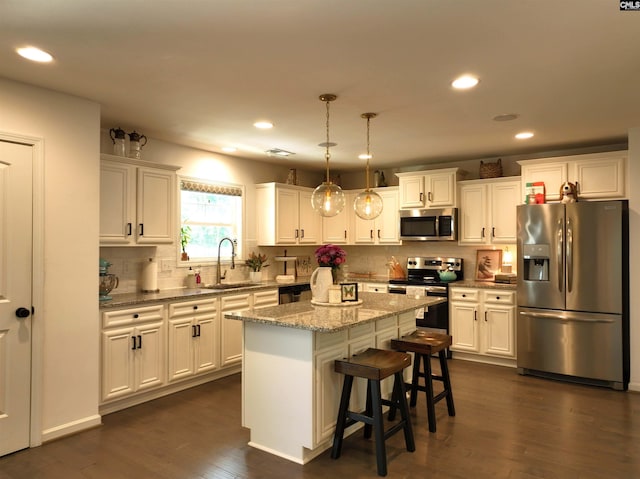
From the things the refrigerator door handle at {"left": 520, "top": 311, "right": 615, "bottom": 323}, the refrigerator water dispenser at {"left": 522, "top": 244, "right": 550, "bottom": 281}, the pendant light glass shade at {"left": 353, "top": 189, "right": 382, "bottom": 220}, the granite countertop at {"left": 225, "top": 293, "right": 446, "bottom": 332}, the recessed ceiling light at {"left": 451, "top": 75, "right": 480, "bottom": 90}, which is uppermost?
the recessed ceiling light at {"left": 451, "top": 75, "right": 480, "bottom": 90}

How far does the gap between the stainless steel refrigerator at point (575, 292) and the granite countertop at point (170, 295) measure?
113 inches

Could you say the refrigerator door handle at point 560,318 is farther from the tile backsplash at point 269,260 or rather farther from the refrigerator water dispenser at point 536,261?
the tile backsplash at point 269,260

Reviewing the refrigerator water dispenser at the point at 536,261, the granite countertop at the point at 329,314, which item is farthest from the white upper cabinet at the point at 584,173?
the granite countertop at the point at 329,314

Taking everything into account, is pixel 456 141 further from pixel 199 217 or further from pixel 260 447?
pixel 260 447

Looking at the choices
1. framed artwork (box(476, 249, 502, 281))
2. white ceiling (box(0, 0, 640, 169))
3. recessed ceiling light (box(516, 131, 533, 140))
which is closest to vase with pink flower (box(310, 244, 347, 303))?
white ceiling (box(0, 0, 640, 169))

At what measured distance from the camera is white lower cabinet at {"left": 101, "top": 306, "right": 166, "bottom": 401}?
3654 millimetres

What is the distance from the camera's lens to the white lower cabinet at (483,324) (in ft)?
16.8

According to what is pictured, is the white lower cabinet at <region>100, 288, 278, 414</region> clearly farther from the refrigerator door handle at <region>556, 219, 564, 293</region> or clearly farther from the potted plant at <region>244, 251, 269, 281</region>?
the refrigerator door handle at <region>556, 219, 564, 293</region>

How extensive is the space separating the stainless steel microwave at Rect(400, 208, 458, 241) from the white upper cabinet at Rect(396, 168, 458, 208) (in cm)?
9

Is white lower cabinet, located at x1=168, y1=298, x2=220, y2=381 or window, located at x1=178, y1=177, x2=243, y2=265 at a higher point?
window, located at x1=178, y1=177, x2=243, y2=265

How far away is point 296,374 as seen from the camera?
9.66ft

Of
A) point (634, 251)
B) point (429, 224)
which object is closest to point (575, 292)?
point (634, 251)

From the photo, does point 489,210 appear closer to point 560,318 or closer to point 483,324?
point 483,324

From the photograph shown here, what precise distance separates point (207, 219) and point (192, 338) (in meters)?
1.61
